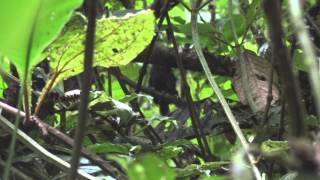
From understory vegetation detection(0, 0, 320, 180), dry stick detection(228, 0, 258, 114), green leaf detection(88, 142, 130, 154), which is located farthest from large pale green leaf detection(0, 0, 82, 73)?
dry stick detection(228, 0, 258, 114)

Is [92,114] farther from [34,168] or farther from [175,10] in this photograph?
[175,10]

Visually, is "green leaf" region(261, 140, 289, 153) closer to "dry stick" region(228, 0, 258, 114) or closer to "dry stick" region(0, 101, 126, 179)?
"dry stick" region(0, 101, 126, 179)

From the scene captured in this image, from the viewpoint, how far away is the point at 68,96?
769 mm

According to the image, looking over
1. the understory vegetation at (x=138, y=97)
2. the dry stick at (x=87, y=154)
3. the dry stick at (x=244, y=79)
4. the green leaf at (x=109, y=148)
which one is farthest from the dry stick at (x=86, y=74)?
the dry stick at (x=244, y=79)

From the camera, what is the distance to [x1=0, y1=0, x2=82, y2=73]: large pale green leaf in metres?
0.43

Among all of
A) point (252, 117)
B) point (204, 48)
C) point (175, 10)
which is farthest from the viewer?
point (175, 10)

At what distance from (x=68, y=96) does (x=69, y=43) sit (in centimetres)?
20

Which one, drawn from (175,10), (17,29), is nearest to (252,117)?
(17,29)

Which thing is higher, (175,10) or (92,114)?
(175,10)

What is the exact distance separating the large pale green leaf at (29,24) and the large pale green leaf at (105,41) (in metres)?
0.08

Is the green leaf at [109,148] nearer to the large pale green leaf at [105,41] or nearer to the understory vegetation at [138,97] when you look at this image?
the understory vegetation at [138,97]

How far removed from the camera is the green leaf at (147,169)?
35 cm

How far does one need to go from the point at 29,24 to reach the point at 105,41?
0.13m

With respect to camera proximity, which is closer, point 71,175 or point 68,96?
point 71,175
